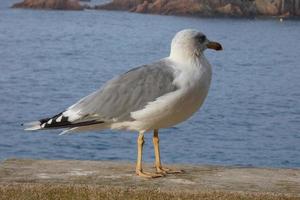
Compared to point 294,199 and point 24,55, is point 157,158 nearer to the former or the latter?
point 294,199

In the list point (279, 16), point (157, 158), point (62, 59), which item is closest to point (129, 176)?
point (157, 158)

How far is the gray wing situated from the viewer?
113 inches

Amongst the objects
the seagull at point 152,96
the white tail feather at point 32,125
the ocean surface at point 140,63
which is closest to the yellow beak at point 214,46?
the seagull at point 152,96

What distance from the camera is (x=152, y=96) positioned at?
2863 mm

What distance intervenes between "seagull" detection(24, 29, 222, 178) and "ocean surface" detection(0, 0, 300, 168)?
2.90 m

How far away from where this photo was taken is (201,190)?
284cm

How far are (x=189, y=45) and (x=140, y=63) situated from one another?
50.7 feet

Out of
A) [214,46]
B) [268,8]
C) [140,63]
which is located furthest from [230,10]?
[214,46]

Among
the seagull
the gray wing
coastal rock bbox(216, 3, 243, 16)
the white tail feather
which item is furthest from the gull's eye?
coastal rock bbox(216, 3, 243, 16)

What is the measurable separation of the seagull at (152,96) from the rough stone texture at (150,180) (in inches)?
7.2

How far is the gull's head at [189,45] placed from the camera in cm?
289

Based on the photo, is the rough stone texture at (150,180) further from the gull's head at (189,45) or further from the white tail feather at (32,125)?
the gull's head at (189,45)

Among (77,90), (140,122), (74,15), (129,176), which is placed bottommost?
(74,15)

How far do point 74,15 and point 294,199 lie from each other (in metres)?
49.5
